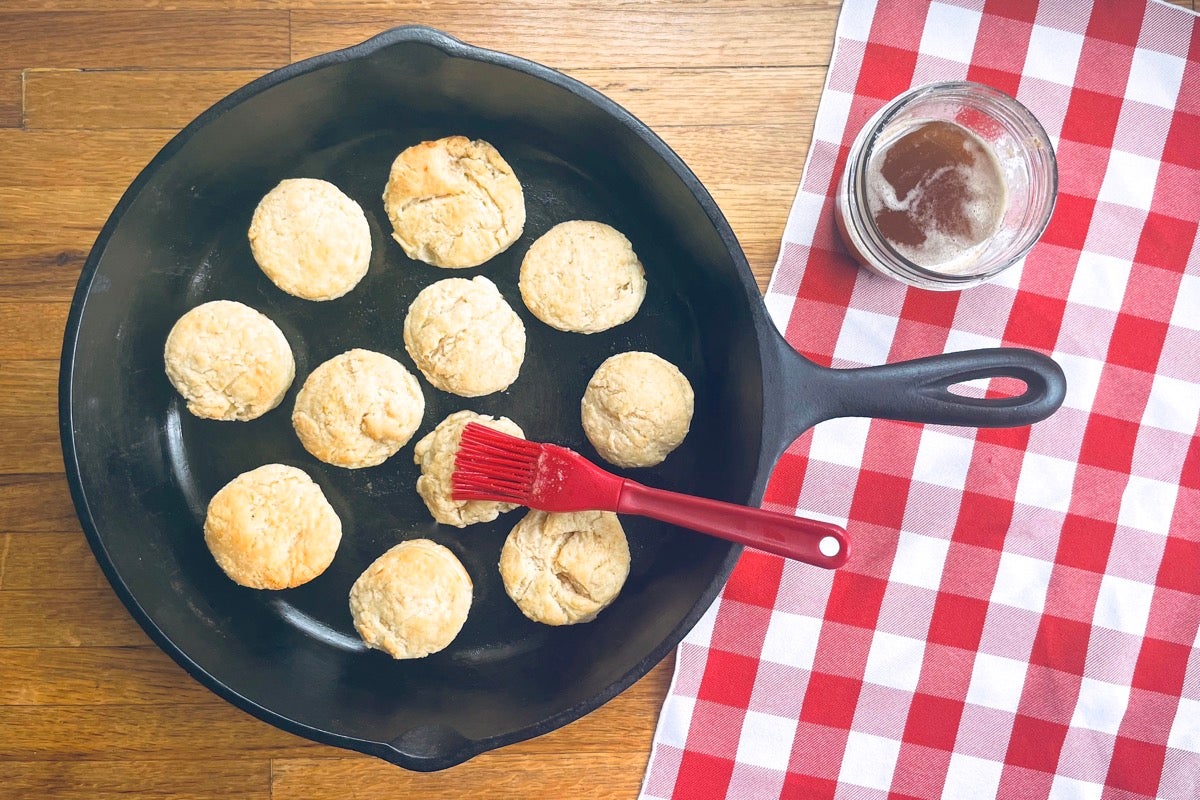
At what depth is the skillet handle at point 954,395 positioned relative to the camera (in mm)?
1553

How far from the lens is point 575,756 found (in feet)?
6.63

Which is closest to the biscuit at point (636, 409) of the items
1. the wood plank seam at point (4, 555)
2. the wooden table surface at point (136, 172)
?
the wooden table surface at point (136, 172)

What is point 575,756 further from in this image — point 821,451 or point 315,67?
point 315,67

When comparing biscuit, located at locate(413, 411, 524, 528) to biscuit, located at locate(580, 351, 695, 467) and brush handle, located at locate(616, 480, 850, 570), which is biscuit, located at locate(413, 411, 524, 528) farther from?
brush handle, located at locate(616, 480, 850, 570)

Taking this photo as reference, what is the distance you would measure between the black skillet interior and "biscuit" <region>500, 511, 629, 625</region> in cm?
11

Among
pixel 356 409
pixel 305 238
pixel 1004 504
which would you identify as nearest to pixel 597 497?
pixel 356 409

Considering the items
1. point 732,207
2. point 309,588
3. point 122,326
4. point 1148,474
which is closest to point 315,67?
point 122,326

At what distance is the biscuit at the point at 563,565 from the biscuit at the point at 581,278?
429 millimetres

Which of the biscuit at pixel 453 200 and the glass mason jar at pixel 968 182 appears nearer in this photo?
the glass mason jar at pixel 968 182

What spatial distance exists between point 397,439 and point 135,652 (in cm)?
80

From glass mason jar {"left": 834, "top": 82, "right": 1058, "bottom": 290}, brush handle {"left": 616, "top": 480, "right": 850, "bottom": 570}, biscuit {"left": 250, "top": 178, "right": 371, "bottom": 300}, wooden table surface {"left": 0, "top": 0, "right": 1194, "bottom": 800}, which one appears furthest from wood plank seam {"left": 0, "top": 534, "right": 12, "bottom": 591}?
glass mason jar {"left": 834, "top": 82, "right": 1058, "bottom": 290}

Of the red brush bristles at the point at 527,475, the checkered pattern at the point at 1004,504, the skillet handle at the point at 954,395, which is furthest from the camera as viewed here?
the checkered pattern at the point at 1004,504

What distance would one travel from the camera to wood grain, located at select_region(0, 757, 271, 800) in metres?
2.01

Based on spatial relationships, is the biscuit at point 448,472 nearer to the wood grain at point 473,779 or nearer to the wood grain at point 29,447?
the wood grain at point 473,779
